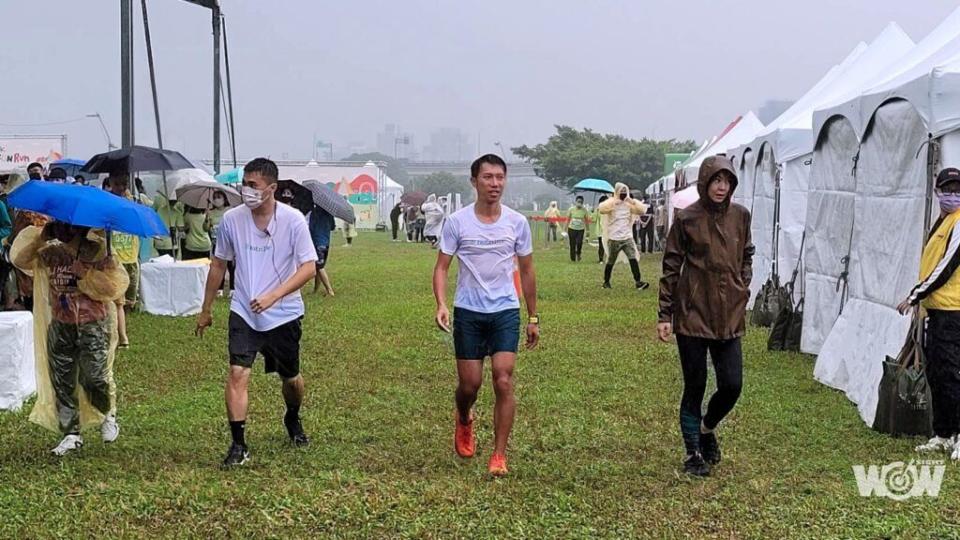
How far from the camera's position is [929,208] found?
6664mm

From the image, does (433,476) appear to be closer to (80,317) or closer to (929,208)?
(80,317)

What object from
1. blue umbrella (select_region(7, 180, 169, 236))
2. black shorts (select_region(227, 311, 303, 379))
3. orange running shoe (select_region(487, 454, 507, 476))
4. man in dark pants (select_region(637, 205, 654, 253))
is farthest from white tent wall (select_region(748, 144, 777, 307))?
man in dark pants (select_region(637, 205, 654, 253))

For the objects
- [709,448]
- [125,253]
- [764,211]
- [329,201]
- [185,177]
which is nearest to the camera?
[709,448]

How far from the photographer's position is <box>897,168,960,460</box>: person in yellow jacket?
18.9 feet

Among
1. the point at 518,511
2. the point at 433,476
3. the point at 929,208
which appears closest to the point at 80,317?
the point at 433,476

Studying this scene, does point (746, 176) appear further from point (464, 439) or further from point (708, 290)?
point (464, 439)

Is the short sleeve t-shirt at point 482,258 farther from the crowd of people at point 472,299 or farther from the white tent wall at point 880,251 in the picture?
the white tent wall at point 880,251

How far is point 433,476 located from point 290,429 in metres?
1.17

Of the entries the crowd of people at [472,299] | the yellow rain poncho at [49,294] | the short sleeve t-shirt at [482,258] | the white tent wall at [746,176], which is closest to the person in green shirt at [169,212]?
the white tent wall at [746,176]

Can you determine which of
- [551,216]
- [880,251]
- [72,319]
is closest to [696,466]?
[880,251]

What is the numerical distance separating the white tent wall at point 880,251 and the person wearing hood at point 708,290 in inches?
70.0

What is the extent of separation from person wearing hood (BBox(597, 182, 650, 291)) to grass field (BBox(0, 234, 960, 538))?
6244 mm

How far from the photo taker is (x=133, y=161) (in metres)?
11.3

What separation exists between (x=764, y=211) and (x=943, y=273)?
749 centimetres
